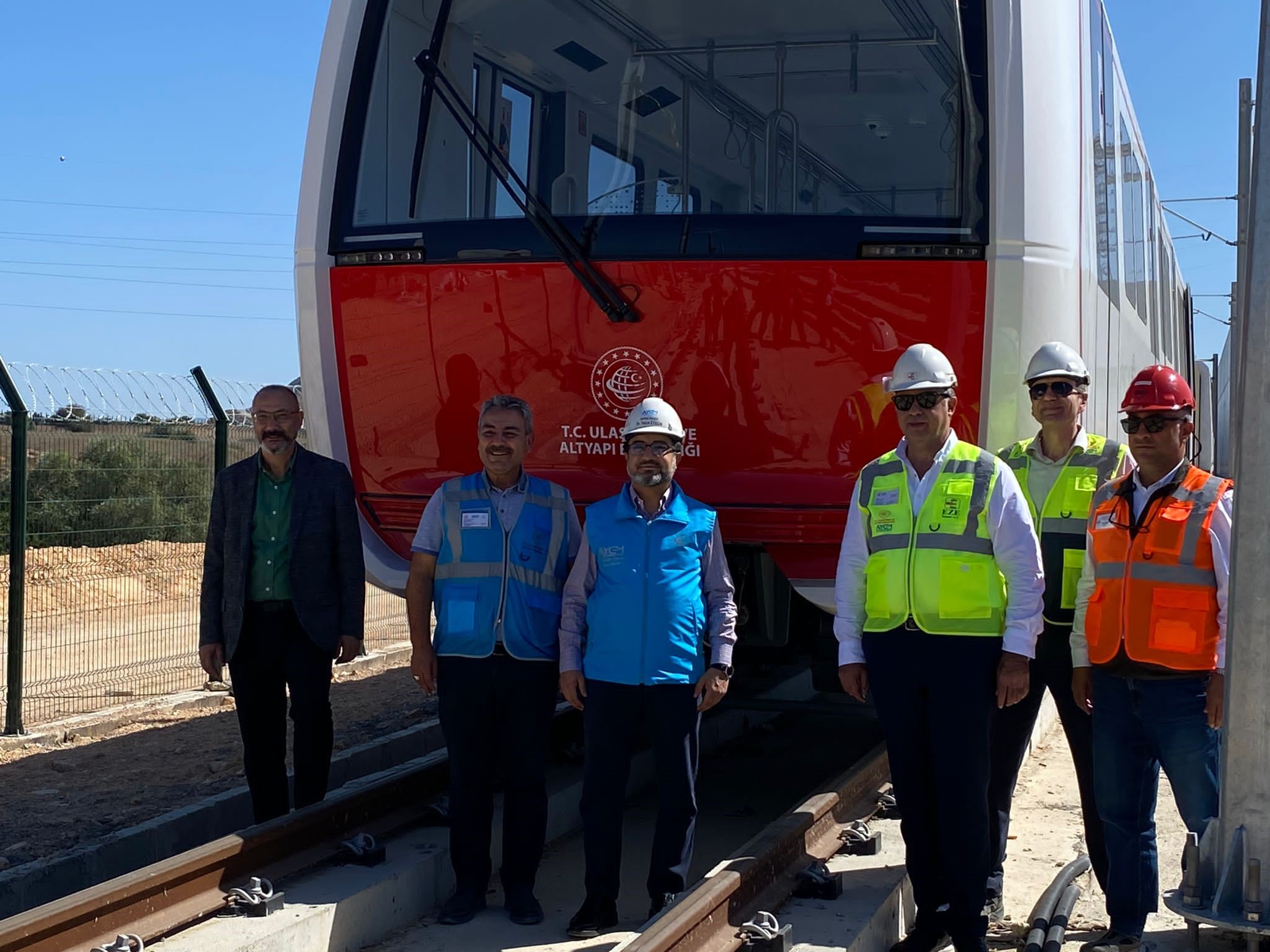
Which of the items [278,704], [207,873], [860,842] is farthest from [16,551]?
[860,842]

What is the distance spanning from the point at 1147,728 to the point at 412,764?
11.4ft

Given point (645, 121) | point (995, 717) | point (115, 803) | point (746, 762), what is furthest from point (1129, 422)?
point (115, 803)

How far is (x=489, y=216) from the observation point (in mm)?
6039

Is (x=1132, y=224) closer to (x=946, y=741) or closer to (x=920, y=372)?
(x=920, y=372)

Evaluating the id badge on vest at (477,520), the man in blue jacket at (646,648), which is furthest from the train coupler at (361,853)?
the id badge on vest at (477,520)

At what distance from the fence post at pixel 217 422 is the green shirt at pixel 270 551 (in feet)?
14.9

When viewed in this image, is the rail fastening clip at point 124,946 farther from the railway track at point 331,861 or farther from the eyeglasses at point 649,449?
the eyeglasses at point 649,449

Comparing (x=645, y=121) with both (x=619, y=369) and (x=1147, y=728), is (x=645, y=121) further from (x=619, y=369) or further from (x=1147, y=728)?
(x=1147, y=728)

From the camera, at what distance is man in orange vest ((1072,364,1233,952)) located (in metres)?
4.20

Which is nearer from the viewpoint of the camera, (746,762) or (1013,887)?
(1013,887)

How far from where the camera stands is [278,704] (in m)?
5.73

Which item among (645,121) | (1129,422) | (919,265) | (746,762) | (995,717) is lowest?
(746,762)

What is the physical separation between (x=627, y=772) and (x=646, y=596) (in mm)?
615

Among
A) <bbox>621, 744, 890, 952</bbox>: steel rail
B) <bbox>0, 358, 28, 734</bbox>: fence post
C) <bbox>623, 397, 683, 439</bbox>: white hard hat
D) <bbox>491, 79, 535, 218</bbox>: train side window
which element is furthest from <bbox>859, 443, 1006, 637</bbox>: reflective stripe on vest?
<bbox>0, 358, 28, 734</bbox>: fence post
